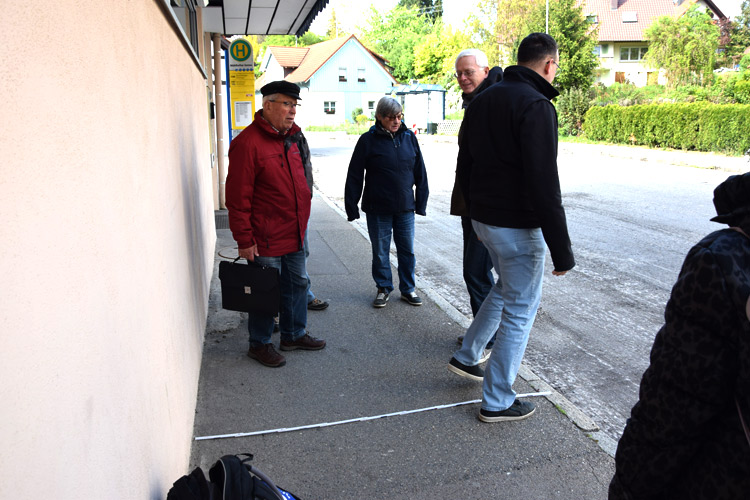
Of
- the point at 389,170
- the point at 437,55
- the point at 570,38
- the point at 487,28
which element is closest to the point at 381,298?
the point at 389,170

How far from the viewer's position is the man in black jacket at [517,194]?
133 inches

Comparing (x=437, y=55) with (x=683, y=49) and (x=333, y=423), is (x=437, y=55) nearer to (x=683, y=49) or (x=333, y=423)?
(x=683, y=49)

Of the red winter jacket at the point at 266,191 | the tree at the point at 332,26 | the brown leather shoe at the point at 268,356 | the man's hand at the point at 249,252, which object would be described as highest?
the tree at the point at 332,26

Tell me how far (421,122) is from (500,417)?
40179 mm

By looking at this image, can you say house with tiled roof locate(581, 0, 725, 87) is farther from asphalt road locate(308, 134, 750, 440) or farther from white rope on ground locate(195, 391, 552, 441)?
white rope on ground locate(195, 391, 552, 441)

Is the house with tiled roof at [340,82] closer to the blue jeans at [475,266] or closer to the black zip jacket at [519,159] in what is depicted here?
the blue jeans at [475,266]

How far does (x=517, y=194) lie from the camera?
3.60 m

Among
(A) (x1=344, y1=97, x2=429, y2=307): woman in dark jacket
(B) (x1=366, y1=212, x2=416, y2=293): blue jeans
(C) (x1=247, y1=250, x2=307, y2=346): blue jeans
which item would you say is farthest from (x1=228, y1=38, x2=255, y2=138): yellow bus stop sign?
(C) (x1=247, y1=250, x2=307, y2=346): blue jeans

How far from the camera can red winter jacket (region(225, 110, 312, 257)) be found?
440 cm

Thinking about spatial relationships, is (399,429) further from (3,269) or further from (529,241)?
(3,269)

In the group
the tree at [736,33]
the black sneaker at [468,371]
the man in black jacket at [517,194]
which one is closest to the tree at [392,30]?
the tree at [736,33]

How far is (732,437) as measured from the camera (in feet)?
5.51

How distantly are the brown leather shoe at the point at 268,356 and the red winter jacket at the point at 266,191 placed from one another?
69cm

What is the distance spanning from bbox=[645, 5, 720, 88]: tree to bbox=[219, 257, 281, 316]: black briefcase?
121 ft
